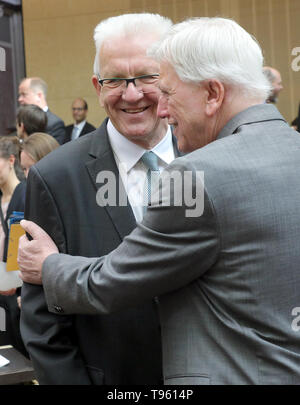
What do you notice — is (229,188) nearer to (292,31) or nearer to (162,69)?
(162,69)

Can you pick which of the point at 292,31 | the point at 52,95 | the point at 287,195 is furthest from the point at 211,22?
the point at 52,95

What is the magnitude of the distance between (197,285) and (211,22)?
624 millimetres

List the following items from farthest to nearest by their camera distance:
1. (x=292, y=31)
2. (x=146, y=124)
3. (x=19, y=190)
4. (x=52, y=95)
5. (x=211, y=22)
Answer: (x=52, y=95), (x=292, y=31), (x=19, y=190), (x=146, y=124), (x=211, y=22)

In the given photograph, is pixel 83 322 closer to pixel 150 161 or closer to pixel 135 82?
pixel 150 161

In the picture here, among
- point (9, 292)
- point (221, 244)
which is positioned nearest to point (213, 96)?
point (221, 244)

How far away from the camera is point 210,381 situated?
1594 mm

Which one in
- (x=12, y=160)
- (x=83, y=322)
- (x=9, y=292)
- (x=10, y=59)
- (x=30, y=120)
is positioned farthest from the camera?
(x=10, y=59)

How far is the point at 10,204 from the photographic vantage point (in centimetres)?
437

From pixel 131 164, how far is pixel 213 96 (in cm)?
49

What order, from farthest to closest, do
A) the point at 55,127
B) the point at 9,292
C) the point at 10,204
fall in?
the point at 55,127, the point at 10,204, the point at 9,292

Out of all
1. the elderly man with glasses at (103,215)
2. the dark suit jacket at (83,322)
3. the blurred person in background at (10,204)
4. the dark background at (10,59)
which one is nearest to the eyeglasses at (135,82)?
the elderly man with glasses at (103,215)

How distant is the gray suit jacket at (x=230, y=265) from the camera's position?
1.54m

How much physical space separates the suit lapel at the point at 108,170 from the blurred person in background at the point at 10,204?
2.17 metres

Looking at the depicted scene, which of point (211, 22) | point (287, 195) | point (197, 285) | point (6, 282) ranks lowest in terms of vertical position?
point (6, 282)
